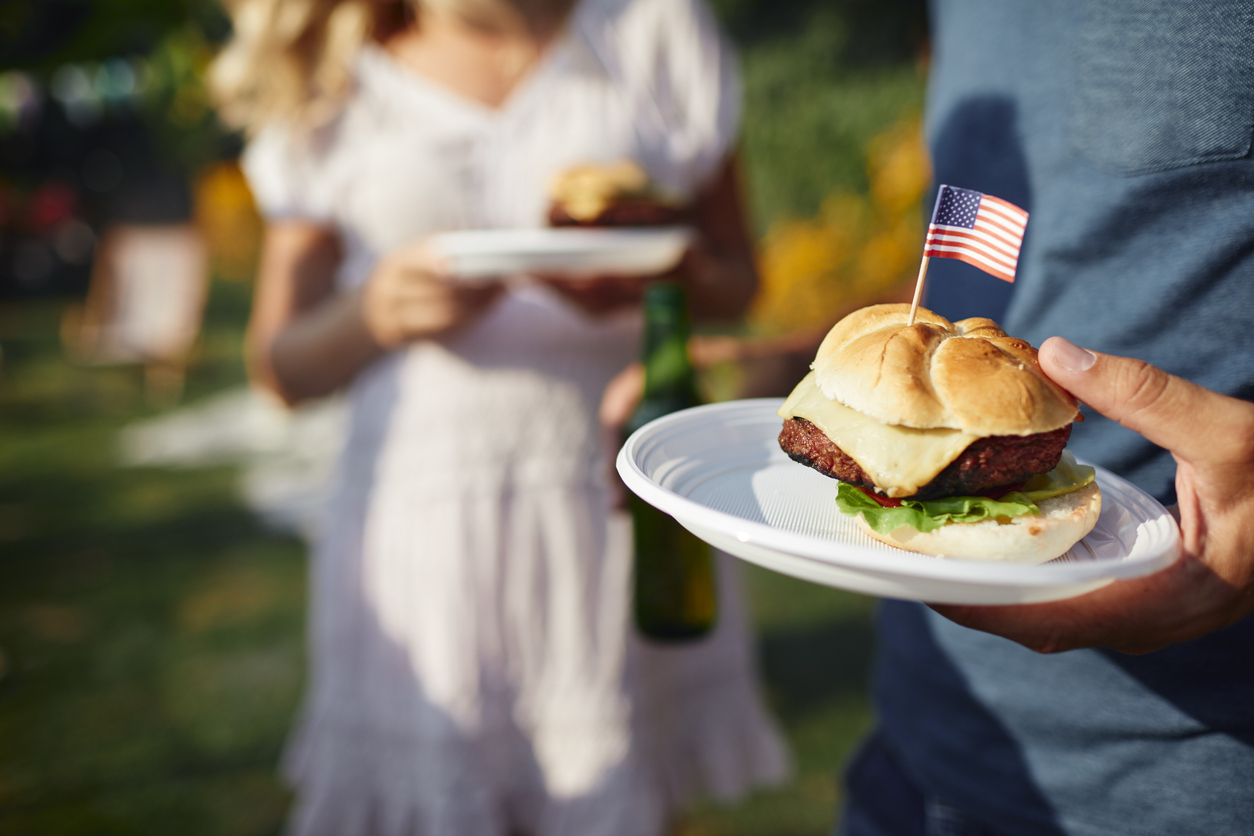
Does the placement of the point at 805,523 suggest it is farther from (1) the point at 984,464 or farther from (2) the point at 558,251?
(2) the point at 558,251

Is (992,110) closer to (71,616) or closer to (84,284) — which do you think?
(71,616)

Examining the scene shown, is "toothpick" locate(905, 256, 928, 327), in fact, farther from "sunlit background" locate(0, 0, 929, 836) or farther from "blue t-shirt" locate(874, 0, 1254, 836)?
"sunlit background" locate(0, 0, 929, 836)

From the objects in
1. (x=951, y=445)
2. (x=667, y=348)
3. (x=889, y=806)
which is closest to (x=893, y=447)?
(x=951, y=445)

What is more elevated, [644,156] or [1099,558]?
[644,156]

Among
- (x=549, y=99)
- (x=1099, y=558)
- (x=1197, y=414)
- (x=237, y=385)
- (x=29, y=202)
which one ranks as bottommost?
(x=237, y=385)

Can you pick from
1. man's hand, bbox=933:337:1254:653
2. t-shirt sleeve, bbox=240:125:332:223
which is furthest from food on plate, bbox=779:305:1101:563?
t-shirt sleeve, bbox=240:125:332:223

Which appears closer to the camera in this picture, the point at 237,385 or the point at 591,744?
the point at 591,744

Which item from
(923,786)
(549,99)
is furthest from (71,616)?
(923,786)

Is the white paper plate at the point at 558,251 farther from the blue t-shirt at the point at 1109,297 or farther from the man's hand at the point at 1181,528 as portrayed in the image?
the man's hand at the point at 1181,528
